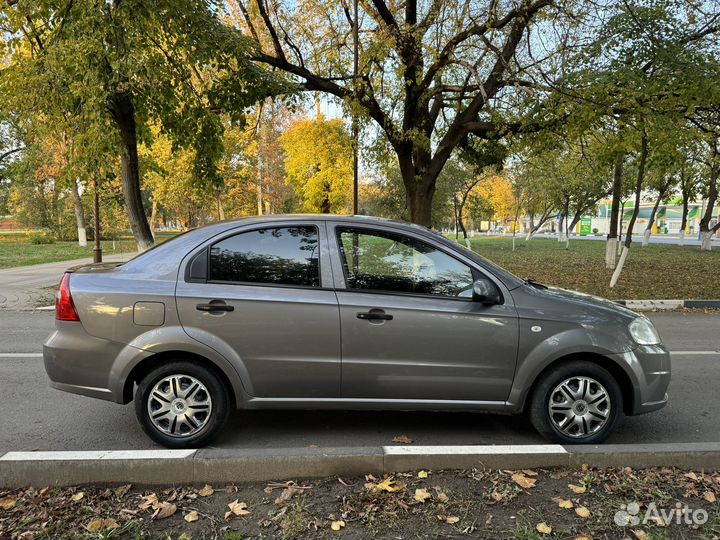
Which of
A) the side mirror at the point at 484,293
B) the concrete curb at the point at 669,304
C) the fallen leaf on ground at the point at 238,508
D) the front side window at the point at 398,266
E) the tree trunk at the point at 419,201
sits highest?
the tree trunk at the point at 419,201

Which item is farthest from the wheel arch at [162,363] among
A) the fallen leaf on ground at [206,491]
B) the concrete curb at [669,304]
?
the concrete curb at [669,304]

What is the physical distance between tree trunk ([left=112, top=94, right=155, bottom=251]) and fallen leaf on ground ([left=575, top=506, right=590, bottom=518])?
9435 millimetres

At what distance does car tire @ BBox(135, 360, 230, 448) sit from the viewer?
3467mm

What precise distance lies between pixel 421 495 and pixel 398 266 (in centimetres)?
159

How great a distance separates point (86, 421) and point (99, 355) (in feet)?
3.67

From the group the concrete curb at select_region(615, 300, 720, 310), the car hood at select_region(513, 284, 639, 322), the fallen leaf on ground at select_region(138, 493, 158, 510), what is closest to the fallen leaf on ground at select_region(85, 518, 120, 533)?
the fallen leaf on ground at select_region(138, 493, 158, 510)

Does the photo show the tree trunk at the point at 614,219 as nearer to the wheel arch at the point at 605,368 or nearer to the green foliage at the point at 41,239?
the wheel arch at the point at 605,368

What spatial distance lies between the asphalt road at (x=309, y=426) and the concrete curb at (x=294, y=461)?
0.66 metres

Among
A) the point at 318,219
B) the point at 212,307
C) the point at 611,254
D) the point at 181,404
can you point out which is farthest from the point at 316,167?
the point at 181,404

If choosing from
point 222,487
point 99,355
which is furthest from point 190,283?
point 222,487

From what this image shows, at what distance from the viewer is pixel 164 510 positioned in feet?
8.74

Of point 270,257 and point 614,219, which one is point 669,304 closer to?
point 614,219

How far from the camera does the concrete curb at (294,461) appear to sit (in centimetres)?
287

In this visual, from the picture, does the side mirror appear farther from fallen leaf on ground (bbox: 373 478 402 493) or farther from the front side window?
fallen leaf on ground (bbox: 373 478 402 493)
